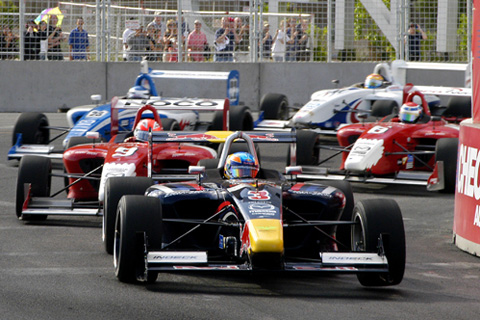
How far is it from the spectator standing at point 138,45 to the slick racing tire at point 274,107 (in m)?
5.21

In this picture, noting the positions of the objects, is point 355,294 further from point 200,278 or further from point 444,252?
point 444,252

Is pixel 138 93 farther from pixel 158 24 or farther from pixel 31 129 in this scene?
pixel 158 24

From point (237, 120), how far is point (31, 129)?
12.2 feet

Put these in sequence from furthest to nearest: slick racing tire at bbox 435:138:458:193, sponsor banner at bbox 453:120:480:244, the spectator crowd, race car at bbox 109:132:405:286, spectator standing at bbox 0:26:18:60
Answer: spectator standing at bbox 0:26:18:60 → the spectator crowd → slick racing tire at bbox 435:138:458:193 → sponsor banner at bbox 453:120:480:244 → race car at bbox 109:132:405:286

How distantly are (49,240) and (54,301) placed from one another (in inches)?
97.6

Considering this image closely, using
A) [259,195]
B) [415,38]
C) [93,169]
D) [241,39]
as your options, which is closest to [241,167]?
[259,195]

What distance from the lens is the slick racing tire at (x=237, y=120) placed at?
1556 centimetres

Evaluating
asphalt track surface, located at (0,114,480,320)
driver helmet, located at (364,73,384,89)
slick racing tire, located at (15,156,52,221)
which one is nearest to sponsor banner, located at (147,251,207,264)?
asphalt track surface, located at (0,114,480,320)

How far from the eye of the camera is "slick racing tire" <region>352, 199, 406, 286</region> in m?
6.96

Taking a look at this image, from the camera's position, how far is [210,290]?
23.3 ft

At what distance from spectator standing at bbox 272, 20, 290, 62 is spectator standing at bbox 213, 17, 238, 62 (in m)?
1.01

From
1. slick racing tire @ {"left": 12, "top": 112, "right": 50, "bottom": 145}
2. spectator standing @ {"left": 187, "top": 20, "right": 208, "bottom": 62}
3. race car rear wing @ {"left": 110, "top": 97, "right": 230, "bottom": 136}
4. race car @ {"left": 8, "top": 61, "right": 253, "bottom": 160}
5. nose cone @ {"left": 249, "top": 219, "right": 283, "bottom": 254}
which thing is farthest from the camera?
spectator standing @ {"left": 187, "top": 20, "right": 208, "bottom": 62}

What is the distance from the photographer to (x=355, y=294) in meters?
7.04

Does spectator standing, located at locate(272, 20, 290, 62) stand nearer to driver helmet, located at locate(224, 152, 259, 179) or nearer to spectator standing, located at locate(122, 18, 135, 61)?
spectator standing, located at locate(122, 18, 135, 61)
